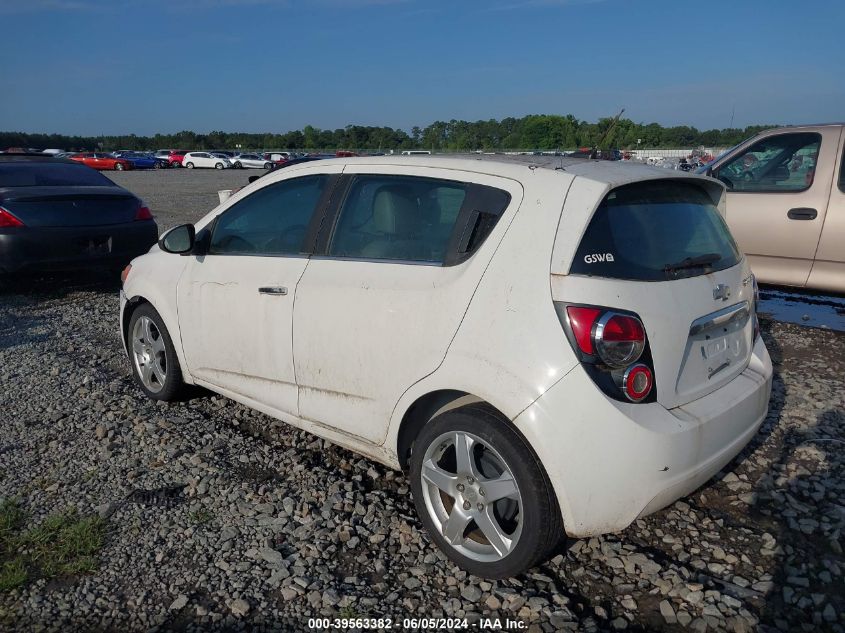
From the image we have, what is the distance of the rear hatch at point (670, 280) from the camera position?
2.64m

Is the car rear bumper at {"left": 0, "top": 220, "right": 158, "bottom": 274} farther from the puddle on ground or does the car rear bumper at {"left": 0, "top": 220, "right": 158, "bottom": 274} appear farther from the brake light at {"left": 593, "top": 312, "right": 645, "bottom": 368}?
the puddle on ground

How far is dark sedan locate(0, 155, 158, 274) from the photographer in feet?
23.8

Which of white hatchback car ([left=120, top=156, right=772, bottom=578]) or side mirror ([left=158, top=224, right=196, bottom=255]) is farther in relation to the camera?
side mirror ([left=158, top=224, right=196, bottom=255])

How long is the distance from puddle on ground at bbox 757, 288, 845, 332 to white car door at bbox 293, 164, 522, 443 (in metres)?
4.96

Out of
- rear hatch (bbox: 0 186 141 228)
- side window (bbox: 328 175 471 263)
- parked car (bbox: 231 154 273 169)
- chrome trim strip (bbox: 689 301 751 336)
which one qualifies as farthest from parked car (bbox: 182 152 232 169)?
chrome trim strip (bbox: 689 301 751 336)

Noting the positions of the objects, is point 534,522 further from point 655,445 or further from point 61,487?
point 61,487

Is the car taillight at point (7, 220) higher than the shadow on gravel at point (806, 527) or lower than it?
higher

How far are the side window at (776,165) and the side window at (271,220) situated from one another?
16.2 feet

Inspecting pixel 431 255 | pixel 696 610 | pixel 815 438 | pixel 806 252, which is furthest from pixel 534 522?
pixel 806 252

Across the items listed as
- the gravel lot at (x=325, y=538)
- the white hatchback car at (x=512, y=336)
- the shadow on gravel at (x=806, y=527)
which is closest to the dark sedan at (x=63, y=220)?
the gravel lot at (x=325, y=538)

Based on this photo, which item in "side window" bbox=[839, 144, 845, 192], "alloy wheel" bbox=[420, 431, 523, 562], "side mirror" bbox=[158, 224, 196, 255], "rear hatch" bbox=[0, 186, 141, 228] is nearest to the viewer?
"alloy wheel" bbox=[420, 431, 523, 562]

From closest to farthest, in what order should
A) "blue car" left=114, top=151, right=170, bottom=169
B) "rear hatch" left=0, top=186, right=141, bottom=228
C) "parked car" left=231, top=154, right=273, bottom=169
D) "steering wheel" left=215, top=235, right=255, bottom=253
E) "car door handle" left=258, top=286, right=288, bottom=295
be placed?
"car door handle" left=258, top=286, right=288, bottom=295, "steering wheel" left=215, top=235, right=255, bottom=253, "rear hatch" left=0, top=186, right=141, bottom=228, "blue car" left=114, top=151, right=170, bottom=169, "parked car" left=231, top=154, right=273, bottom=169

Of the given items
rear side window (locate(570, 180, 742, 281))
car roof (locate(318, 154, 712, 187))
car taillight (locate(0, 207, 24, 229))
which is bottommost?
car taillight (locate(0, 207, 24, 229))

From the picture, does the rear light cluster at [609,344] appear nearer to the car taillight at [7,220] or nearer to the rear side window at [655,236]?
the rear side window at [655,236]
